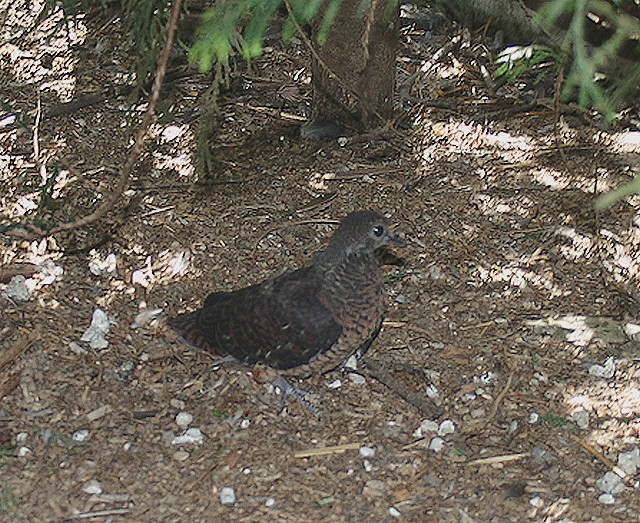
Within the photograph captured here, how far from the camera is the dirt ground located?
Result: 12.3ft

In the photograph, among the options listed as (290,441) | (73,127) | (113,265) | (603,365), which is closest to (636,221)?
(603,365)

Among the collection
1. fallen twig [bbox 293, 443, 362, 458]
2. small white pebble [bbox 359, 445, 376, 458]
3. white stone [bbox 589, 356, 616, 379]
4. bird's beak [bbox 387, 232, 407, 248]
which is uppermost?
bird's beak [bbox 387, 232, 407, 248]

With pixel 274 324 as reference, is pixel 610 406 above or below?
below

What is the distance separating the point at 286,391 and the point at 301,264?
39.1 inches

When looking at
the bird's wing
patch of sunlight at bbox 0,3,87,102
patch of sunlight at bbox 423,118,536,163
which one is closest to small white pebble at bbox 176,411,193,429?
the bird's wing

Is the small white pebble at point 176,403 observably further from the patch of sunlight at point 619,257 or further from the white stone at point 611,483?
the patch of sunlight at point 619,257

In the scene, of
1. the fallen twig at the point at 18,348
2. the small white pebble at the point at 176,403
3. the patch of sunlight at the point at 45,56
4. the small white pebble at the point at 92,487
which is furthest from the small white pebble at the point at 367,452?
the patch of sunlight at the point at 45,56

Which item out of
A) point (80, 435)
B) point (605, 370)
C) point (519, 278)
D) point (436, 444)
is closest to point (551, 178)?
point (519, 278)

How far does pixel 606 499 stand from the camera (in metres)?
3.69

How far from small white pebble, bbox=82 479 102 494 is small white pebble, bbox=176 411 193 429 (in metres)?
0.46

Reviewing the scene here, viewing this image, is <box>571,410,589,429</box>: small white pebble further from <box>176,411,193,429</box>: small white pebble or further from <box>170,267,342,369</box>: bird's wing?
<box>176,411,193,429</box>: small white pebble

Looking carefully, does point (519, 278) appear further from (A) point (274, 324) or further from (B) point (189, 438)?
(B) point (189, 438)

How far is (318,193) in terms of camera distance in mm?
5520

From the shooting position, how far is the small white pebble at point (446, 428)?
4047 millimetres
